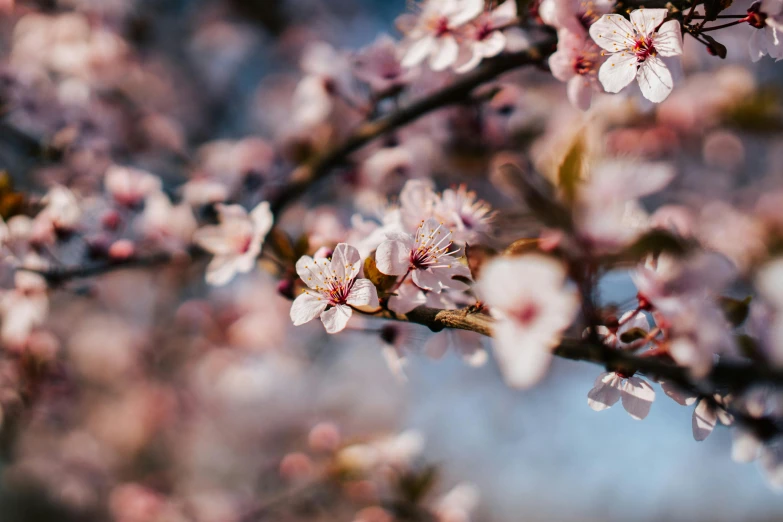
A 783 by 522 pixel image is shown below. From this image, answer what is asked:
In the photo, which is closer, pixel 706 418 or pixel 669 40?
pixel 706 418

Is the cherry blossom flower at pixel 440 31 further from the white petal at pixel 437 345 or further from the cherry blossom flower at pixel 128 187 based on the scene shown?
the cherry blossom flower at pixel 128 187

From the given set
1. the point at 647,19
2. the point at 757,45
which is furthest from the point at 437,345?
the point at 757,45

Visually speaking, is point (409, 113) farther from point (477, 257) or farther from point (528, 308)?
point (528, 308)

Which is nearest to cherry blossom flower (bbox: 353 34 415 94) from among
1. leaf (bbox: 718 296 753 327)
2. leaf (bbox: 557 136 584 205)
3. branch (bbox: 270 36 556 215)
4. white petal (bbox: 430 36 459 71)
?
branch (bbox: 270 36 556 215)

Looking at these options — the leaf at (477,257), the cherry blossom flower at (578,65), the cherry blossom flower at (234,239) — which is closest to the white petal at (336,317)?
the leaf at (477,257)

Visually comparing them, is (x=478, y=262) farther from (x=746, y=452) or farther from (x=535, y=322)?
(x=746, y=452)

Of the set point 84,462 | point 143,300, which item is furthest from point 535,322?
point 143,300
